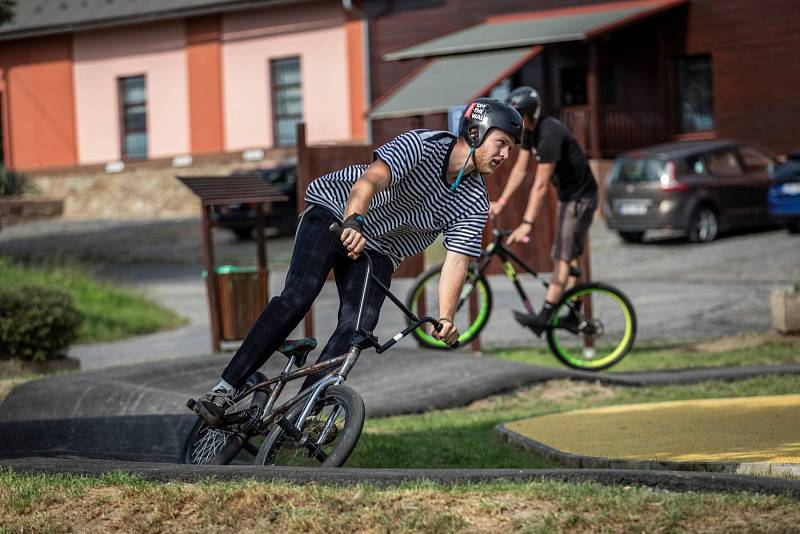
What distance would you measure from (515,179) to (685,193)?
1412cm

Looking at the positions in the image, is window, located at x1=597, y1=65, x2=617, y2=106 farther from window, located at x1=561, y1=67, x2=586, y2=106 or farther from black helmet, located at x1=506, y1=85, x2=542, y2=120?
black helmet, located at x1=506, y1=85, x2=542, y2=120

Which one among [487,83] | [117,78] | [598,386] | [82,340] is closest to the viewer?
[598,386]

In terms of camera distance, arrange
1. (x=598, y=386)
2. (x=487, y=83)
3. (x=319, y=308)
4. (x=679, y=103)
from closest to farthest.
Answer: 1. (x=598, y=386)
2. (x=319, y=308)
3. (x=487, y=83)
4. (x=679, y=103)

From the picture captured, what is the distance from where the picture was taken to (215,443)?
6.89 meters

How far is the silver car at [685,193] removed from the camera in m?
25.4

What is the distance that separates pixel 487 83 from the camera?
32.5m

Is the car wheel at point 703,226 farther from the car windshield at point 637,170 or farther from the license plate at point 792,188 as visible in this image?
the license plate at point 792,188

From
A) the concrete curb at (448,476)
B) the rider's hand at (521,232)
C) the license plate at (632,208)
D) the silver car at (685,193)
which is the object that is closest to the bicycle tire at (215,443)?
the concrete curb at (448,476)

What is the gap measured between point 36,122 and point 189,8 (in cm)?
761

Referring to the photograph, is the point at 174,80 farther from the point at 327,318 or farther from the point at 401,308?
the point at 401,308

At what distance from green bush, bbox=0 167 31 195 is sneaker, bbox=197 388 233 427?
36.4 metres

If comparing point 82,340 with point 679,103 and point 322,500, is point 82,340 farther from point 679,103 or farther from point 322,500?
point 679,103

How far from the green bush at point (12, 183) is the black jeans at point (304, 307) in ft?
120

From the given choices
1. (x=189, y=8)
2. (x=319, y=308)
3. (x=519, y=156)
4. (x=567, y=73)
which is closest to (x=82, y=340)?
(x=319, y=308)
